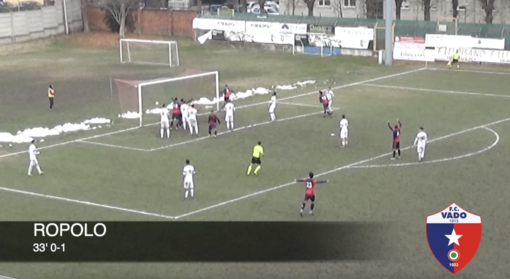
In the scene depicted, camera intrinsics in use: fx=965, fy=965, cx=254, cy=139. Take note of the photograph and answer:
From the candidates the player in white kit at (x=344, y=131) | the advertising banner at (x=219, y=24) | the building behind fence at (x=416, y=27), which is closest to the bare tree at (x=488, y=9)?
the building behind fence at (x=416, y=27)

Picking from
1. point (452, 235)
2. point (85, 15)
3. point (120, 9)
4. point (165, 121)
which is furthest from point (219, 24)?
point (452, 235)

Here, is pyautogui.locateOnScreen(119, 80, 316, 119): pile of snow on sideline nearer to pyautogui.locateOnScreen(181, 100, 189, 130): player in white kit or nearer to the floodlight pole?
pyautogui.locateOnScreen(181, 100, 189, 130): player in white kit

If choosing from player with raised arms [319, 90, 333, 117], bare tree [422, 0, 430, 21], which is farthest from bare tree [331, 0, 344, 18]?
player with raised arms [319, 90, 333, 117]

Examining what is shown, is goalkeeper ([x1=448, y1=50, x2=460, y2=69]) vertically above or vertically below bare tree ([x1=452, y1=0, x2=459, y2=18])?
below

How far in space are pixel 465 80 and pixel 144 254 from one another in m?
34.8

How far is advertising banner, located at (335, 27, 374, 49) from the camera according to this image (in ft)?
216

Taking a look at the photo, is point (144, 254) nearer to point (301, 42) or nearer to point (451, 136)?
point (451, 136)

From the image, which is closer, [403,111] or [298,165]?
[298,165]

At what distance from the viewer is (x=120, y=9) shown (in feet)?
252

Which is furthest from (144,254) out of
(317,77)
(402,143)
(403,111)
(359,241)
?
(317,77)

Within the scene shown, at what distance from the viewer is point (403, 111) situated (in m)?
46.4

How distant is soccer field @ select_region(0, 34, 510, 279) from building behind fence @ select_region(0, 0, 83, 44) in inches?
679

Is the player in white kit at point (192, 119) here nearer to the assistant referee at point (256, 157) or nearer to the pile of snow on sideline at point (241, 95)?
the pile of snow on sideline at point (241, 95)

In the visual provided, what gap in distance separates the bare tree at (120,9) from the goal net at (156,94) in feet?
88.9
